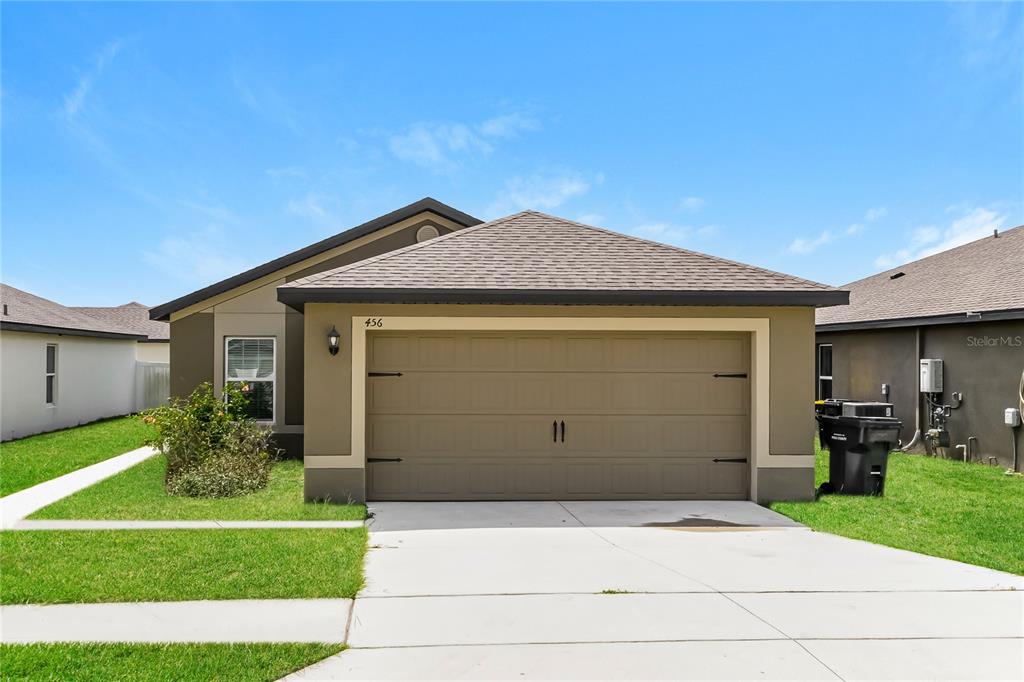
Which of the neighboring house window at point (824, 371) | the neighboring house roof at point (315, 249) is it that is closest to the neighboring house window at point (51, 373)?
the neighboring house roof at point (315, 249)

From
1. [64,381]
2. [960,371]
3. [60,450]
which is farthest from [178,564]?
[64,381]

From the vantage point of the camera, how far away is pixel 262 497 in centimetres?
992

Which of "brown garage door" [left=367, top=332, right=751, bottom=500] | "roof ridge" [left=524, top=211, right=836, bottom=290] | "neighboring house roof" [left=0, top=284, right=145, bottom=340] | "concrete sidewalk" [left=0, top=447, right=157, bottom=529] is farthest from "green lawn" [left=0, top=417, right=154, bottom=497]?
"roof ridge" [left=524, top=211, right=836, bottom=290]

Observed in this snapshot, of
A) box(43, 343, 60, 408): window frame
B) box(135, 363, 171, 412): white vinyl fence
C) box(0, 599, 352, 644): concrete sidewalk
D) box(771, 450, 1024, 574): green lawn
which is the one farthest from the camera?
box(135, 363, 171, 412): white vinyl fence

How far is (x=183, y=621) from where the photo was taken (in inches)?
202

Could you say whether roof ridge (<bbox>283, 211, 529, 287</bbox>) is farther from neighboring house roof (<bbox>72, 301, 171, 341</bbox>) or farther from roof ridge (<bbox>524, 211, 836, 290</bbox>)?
neighboring house roof (<bbox>72, 301, 171, 341</bbox>)

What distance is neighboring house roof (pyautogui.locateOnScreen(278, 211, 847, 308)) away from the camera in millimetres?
9289

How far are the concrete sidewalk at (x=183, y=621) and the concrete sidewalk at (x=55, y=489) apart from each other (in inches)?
152

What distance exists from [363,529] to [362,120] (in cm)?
1282

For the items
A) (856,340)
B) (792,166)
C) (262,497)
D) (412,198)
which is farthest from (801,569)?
(792,166)

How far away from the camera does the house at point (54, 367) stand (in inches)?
686

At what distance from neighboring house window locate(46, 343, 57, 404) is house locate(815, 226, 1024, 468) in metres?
20.2

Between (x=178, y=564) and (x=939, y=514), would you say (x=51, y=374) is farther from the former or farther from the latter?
(x=939, y=514)

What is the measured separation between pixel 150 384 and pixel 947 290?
1009 inches
